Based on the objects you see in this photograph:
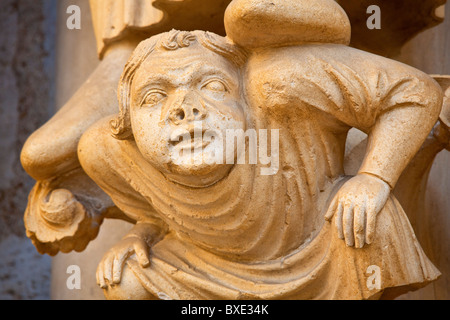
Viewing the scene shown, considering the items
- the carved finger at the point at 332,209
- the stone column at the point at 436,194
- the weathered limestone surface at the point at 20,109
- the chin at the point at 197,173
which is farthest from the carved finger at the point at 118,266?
the weathered limestone surface at the point at 20,109

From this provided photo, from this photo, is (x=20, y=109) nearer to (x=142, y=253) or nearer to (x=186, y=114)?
(x=142, y=253)

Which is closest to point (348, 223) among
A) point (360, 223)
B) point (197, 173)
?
point (360, 223)

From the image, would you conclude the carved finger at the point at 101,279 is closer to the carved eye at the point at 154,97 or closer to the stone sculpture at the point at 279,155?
→ the stone sculpture at the point at 279,155

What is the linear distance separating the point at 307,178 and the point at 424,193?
22.2 inches

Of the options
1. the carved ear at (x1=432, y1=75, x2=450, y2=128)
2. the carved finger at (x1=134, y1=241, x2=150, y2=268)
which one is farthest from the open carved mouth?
the carved ear at (x1=432, y1=75, x2=450, y2=128)

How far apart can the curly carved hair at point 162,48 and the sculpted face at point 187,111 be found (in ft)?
0.05

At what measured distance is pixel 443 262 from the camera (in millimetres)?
2387

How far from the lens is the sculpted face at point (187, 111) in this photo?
5.95ft

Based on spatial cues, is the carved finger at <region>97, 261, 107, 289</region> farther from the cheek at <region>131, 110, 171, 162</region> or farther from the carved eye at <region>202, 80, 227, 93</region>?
the carved eye at <region>202, 80, 227, 93</region>

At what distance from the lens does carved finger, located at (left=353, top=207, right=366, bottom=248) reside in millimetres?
1756

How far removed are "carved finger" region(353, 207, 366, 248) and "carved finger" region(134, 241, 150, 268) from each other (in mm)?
537

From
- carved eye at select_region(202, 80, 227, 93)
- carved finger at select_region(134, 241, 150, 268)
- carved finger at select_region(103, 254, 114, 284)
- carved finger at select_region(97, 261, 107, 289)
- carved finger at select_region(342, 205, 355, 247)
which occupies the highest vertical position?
carved eye at select_region(202, 80, 227, 93)
